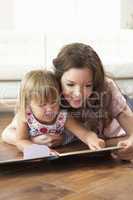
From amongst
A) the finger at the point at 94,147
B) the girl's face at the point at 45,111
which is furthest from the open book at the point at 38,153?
the girl's face at the point at 45,111

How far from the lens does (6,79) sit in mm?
2506

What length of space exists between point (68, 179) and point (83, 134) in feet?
1.06

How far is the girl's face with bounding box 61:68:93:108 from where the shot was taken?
51.6 inches

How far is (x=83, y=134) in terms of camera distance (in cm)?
141

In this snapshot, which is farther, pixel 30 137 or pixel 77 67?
pixel 30 137

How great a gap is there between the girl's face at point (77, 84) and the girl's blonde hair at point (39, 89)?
39mm

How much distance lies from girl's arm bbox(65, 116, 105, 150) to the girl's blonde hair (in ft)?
0.46

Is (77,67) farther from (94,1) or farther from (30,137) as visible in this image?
(94,1)

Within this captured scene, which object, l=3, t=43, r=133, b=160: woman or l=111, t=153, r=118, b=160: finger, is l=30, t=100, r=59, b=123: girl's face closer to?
l=3, t=43, r=133, b=160: woman

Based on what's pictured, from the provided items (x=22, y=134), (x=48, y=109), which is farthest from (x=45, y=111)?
(x=22, y=134)

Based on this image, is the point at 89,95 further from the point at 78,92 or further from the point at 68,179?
the point at 68,179

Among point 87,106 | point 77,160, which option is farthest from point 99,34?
point 77,160

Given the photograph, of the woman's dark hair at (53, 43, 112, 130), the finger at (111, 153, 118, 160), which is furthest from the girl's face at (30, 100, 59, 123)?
the finger at (111, 153, 118, 160)

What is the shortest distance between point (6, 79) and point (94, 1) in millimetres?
1339
